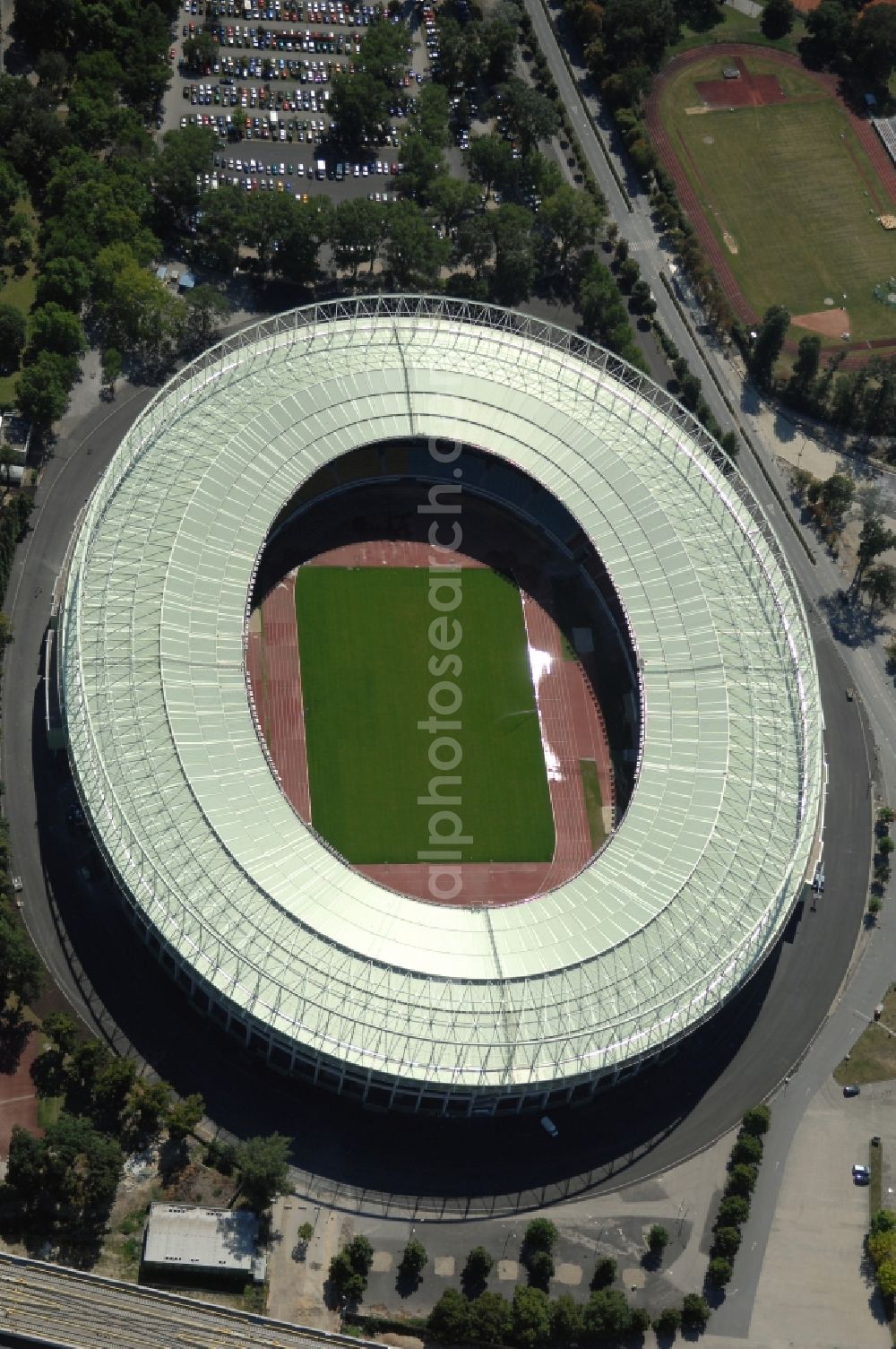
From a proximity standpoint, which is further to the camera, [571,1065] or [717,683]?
[717,683]

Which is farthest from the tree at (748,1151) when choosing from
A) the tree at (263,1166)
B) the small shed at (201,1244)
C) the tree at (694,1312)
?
the small shed at (201,1244)

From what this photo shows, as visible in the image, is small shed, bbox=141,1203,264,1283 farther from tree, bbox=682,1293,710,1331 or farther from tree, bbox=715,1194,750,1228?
tree, bbox=715,1194,750,1228

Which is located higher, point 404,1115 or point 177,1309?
point 404,1115

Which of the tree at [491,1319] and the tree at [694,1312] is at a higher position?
the tree at [694,1312]

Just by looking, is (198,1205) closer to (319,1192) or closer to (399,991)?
(319,1192)

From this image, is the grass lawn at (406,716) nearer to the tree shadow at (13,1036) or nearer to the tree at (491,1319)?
the tree shadow at (13,1036)

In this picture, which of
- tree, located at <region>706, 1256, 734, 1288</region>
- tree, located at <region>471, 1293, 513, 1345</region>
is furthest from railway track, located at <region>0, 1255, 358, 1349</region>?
tree, located at <region>706, 1256, 734, 1288</region>

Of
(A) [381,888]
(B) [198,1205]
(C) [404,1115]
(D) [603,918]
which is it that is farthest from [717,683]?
(B) [198,1205]
